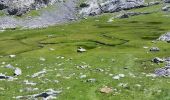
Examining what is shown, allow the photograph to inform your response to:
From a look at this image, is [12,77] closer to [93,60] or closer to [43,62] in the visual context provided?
[43,62]

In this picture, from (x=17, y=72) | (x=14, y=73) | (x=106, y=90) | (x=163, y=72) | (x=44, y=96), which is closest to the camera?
(x=44, y=96)

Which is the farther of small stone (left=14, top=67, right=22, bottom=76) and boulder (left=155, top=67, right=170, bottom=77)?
small stone (left=14, top=67, right=22, bottom=76)

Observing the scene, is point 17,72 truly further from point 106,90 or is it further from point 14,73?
point 106,90

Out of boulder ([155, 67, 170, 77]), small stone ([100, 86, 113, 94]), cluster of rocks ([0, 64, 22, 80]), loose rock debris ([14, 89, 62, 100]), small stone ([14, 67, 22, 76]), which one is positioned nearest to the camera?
loose rock debris ([14, 89, 62, 100])

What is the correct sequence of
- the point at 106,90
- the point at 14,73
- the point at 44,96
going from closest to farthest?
the point at 44,96
the point at 106,90
the point at 14,73

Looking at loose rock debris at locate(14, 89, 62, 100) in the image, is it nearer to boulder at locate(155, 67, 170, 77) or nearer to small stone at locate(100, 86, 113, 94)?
small stone at locate(100, 86, 113, 94)

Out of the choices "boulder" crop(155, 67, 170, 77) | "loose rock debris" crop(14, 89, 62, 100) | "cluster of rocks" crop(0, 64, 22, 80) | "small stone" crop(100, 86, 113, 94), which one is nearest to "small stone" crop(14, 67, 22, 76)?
"cluster of rocks" crop(0, 64, 22, 80)

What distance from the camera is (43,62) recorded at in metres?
58.4

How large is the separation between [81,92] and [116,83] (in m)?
4.68

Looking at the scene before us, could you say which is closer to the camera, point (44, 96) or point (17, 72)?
point (44, 96)

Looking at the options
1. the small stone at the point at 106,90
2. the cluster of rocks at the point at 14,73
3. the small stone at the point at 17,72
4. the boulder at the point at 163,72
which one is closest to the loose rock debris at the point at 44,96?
the small stone at the point at 106,90

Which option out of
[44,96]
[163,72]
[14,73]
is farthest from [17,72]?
[163,72]

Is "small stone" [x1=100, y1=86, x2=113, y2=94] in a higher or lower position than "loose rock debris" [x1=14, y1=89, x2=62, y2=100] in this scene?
lower

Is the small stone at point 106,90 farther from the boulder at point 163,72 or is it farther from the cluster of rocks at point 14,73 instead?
the cluster of rocks at point 14,73
